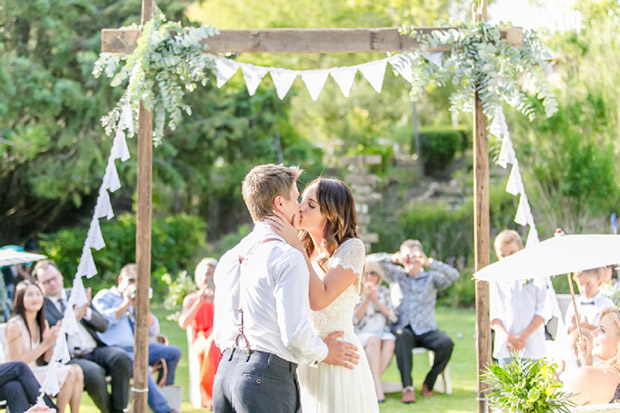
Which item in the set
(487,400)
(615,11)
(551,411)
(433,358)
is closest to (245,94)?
(615,11)

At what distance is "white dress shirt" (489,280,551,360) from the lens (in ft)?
19.4

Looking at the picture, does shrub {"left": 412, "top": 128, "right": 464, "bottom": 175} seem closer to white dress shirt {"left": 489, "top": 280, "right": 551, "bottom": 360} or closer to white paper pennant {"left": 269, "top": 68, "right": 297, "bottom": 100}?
white dress shirt {"left": 489, "top": 280, "right": 551, "bottom": 360}

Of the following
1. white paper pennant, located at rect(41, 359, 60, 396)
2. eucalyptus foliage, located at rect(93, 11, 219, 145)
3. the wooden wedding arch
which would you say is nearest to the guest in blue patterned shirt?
the wooden wedding arch

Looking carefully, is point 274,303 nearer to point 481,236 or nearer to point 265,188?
point 265,188

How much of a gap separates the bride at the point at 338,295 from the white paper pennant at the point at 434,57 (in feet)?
5.51

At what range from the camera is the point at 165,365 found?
5.97 meters

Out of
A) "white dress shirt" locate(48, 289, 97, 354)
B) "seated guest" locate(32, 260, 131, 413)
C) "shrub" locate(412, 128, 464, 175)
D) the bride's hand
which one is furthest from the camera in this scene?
"shrub" locate(412, 128, 464, 175)

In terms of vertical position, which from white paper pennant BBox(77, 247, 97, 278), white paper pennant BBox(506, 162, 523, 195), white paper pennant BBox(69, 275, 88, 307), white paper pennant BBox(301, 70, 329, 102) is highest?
white paper pennant BBox(301, 70, 329, 102)

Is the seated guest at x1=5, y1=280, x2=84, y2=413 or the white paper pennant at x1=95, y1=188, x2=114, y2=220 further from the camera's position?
the seated guest at x1=5, y1=280, x2=84, y2=413

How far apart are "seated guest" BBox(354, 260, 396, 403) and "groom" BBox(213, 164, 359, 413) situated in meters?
3.66

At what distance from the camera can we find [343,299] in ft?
11.0

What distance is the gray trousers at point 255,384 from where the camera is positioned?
2854 millimetres

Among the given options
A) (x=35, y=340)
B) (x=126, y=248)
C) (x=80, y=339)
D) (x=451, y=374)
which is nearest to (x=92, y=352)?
(x=80, y=339)

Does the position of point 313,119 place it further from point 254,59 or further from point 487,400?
point 487,400
